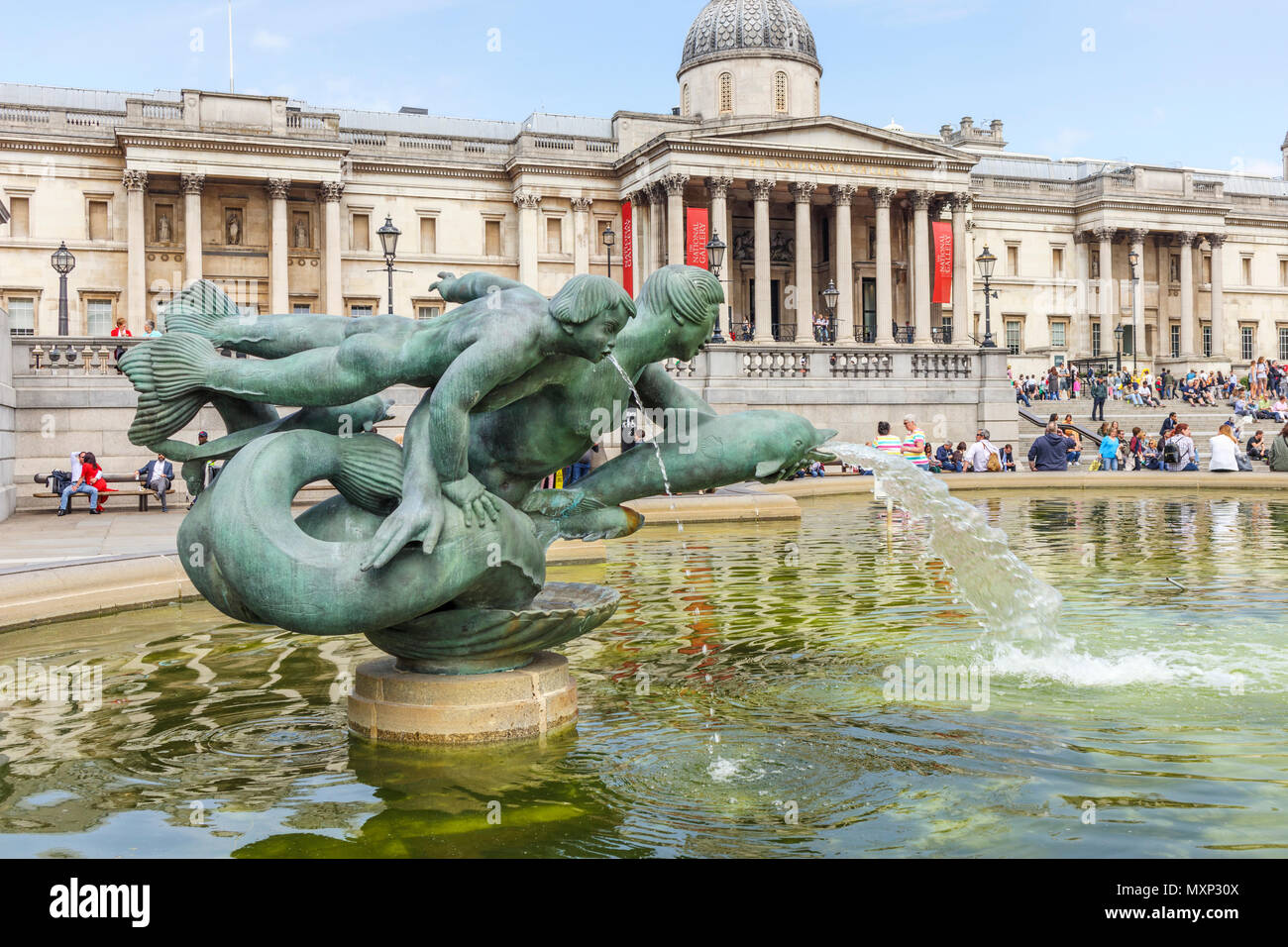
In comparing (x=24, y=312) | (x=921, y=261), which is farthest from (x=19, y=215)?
(x=921, y=261)

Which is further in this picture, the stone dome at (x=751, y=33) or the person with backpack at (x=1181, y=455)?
the stone dome at (x=751, y=33)

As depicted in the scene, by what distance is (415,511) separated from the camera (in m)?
4.96

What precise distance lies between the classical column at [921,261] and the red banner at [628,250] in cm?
1444

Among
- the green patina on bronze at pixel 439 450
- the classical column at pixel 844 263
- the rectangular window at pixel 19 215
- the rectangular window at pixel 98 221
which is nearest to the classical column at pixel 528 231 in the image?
the classical column at pixel 844 263

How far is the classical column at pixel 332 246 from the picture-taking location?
188 ft

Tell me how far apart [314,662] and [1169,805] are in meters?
4.98

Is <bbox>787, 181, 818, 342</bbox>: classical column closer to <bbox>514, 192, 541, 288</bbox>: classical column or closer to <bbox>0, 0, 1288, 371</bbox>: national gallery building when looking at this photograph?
<bbox>0, 0, 1288, 371</bbox>: national gallery building

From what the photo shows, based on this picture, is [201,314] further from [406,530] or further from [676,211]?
[676,211]

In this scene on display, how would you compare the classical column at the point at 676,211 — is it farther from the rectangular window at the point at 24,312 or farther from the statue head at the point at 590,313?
the statue head at the point at 590,313

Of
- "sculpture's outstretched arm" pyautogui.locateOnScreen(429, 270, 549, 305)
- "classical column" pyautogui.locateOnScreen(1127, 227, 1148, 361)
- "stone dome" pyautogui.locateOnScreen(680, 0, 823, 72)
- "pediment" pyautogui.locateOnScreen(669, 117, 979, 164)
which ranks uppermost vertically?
"stone dome" pyautogui.locateOnScreen(680, 0, 823, 72)

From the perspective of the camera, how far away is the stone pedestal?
219 inches

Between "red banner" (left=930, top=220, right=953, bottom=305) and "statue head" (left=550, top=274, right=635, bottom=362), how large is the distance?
6087cm

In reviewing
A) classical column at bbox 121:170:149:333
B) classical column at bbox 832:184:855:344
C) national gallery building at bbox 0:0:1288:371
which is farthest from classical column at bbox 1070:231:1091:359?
classical column at bbox 121:170:149:333
